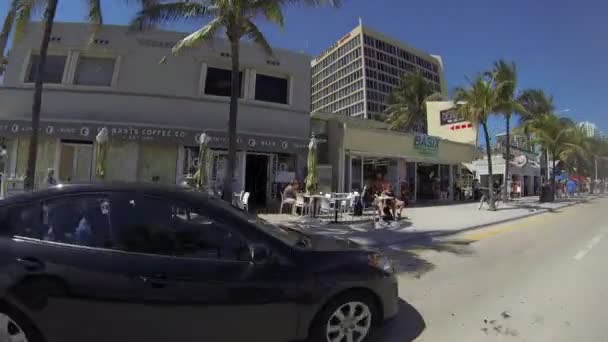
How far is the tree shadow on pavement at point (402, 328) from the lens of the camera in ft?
11.8

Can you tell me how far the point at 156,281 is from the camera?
2711 mm

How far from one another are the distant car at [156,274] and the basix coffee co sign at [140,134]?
11.1 meters

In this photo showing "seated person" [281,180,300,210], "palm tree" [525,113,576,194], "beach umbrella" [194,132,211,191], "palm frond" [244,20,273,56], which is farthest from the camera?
"palm tree" [525,113,576,194]

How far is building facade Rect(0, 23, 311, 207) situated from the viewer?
14.0 meters

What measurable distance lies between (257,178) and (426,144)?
11.0 m

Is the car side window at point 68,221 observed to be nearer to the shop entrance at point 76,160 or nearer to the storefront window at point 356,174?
the shop entrance at point 76,160

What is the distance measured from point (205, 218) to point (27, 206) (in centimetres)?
138

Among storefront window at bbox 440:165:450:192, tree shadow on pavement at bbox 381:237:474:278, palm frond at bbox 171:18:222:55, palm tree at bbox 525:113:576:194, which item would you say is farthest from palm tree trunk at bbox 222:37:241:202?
palm tree at bbox 525:113:576:194

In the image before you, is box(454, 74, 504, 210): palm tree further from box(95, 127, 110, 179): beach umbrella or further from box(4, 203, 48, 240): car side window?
box(4, 203, 48, 240): car side window

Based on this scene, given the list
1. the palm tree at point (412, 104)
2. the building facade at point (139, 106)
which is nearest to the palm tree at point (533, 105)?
the palm tree at point (412, 104)

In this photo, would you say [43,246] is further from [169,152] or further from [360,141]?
[360,141]

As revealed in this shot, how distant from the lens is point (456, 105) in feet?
67.1

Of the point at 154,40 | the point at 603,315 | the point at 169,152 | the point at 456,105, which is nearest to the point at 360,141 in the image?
the point at 456,105

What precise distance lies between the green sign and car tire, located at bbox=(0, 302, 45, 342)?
Result: 66.6ft
